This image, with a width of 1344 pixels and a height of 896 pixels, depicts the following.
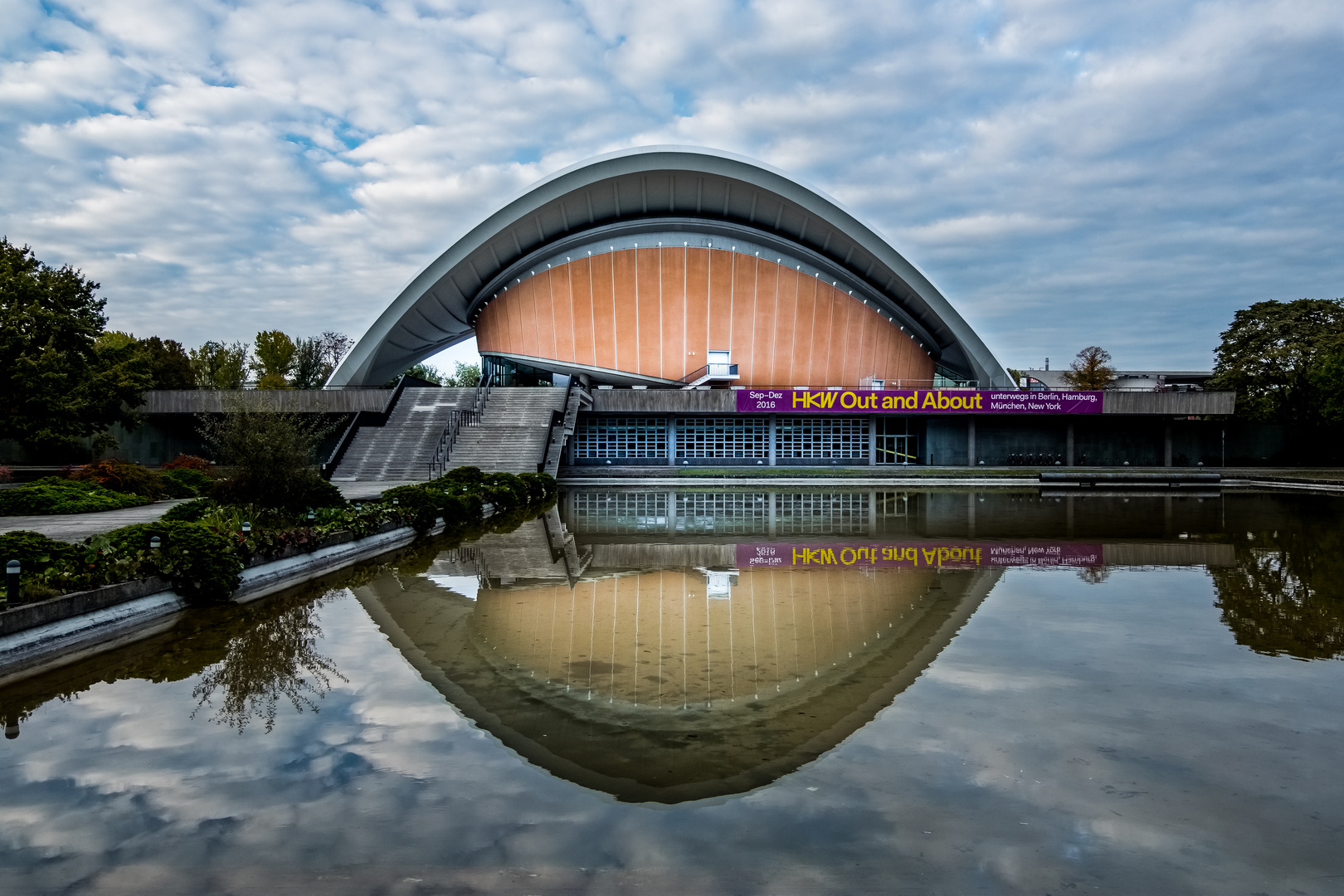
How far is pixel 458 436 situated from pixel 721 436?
11995mm

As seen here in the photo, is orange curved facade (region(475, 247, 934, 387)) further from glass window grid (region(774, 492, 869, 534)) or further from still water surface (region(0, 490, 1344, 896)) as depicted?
still water surface (region(0, 490, 1344, 896))

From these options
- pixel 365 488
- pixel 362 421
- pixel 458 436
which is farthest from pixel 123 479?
pixel 362 421

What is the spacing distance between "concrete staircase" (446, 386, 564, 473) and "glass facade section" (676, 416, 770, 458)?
245 inches

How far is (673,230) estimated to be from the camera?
41.2 meters

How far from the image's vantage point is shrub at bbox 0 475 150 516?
16000mm

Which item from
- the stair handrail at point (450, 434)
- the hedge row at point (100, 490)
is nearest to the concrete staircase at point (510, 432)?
the stair handrail at point (450, 434)

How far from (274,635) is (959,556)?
8.47 metres

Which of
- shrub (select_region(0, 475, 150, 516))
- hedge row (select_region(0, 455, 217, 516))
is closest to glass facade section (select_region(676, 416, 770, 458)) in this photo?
hedge row (select_region(0, 455, 217, 516))

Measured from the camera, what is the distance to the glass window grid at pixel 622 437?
123ft

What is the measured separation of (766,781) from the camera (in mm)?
4273

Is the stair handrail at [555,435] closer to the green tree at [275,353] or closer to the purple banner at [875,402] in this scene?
the purple banner at [875,402]

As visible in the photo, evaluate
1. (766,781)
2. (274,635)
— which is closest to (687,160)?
(274,635)

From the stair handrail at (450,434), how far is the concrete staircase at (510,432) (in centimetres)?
16

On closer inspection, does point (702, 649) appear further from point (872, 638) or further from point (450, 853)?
point (450, 853)
